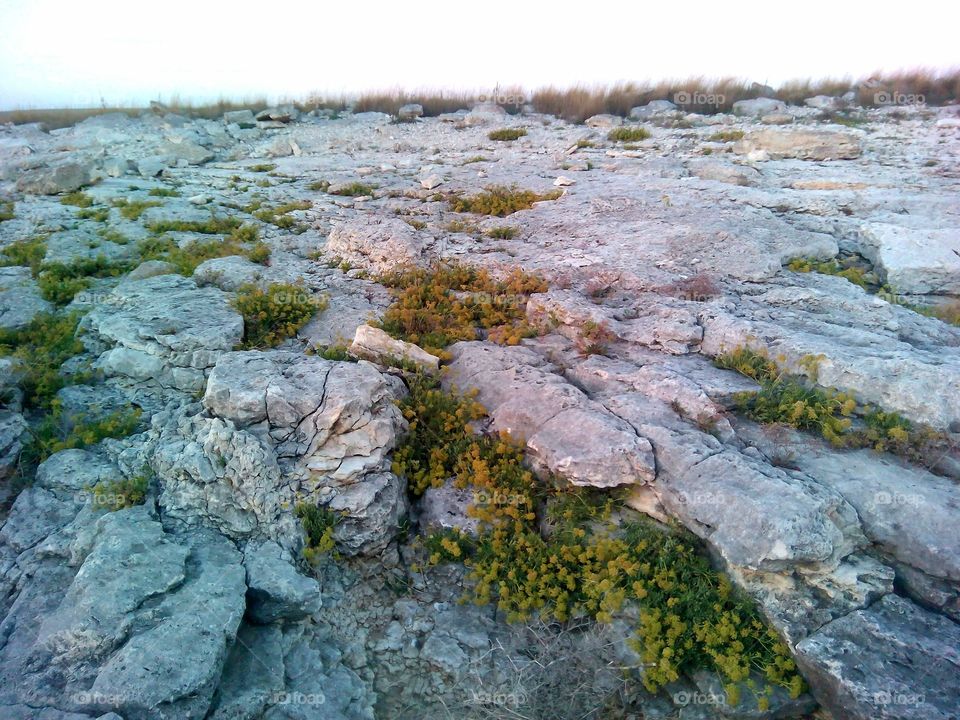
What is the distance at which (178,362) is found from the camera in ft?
21.8

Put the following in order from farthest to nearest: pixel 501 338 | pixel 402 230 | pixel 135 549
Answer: pixel 402 230
pixel 501 338
pixel 135 549

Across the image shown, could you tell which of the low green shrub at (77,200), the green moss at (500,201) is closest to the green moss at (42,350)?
the low green shrub at (77,200)

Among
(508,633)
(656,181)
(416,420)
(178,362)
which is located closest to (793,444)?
(508,633)

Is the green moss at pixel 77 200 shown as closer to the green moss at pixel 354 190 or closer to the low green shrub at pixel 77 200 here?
the low green shrub at pixel 77 200

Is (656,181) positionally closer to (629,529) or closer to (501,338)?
(501,338)

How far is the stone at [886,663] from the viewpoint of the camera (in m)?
3.57

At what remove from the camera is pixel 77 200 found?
11.7m

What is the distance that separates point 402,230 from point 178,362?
413 centimetres

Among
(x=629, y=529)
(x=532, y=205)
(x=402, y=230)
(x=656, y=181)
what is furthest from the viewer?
(x=656, y=181)

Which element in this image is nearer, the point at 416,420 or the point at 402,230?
the point at 416,420

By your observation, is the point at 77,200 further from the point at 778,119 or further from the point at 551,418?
the point at 778,119

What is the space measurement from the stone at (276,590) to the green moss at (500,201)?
291 inches

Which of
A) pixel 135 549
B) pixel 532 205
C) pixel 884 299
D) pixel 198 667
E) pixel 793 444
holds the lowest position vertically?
pixel 198 667

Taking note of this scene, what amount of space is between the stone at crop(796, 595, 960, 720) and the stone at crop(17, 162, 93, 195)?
49.7 ft
